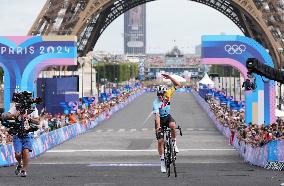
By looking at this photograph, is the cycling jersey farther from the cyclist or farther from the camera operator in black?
the camera operator in black

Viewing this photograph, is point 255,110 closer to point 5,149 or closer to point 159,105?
point 5,149

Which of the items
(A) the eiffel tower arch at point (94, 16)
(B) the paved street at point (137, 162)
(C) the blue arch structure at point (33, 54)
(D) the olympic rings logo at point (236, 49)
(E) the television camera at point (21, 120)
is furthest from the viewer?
(A) the eiffel tower arch at point (94, 16)

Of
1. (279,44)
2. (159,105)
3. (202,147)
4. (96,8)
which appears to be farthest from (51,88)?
(159,105)

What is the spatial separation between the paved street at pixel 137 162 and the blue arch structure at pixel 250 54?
2.34m

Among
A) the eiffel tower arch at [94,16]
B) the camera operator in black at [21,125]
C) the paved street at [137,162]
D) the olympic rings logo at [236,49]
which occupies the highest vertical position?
the eiffel tower arch at [94,16]

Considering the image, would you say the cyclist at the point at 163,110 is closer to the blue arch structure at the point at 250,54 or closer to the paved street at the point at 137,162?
the paved street at the point at 137,162

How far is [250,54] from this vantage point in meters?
45.7

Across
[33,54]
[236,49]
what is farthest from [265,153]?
[33,54]

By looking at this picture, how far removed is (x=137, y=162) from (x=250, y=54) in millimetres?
21129

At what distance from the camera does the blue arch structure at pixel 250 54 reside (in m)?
44.6

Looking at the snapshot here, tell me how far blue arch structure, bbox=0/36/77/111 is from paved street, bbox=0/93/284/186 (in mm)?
5896

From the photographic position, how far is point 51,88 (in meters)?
61.2

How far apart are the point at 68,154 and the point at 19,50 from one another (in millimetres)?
19910

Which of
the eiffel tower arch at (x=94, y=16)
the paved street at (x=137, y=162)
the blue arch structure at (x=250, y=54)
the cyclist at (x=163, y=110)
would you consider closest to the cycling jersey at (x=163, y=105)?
the cyclist at (x=163, y=110)
